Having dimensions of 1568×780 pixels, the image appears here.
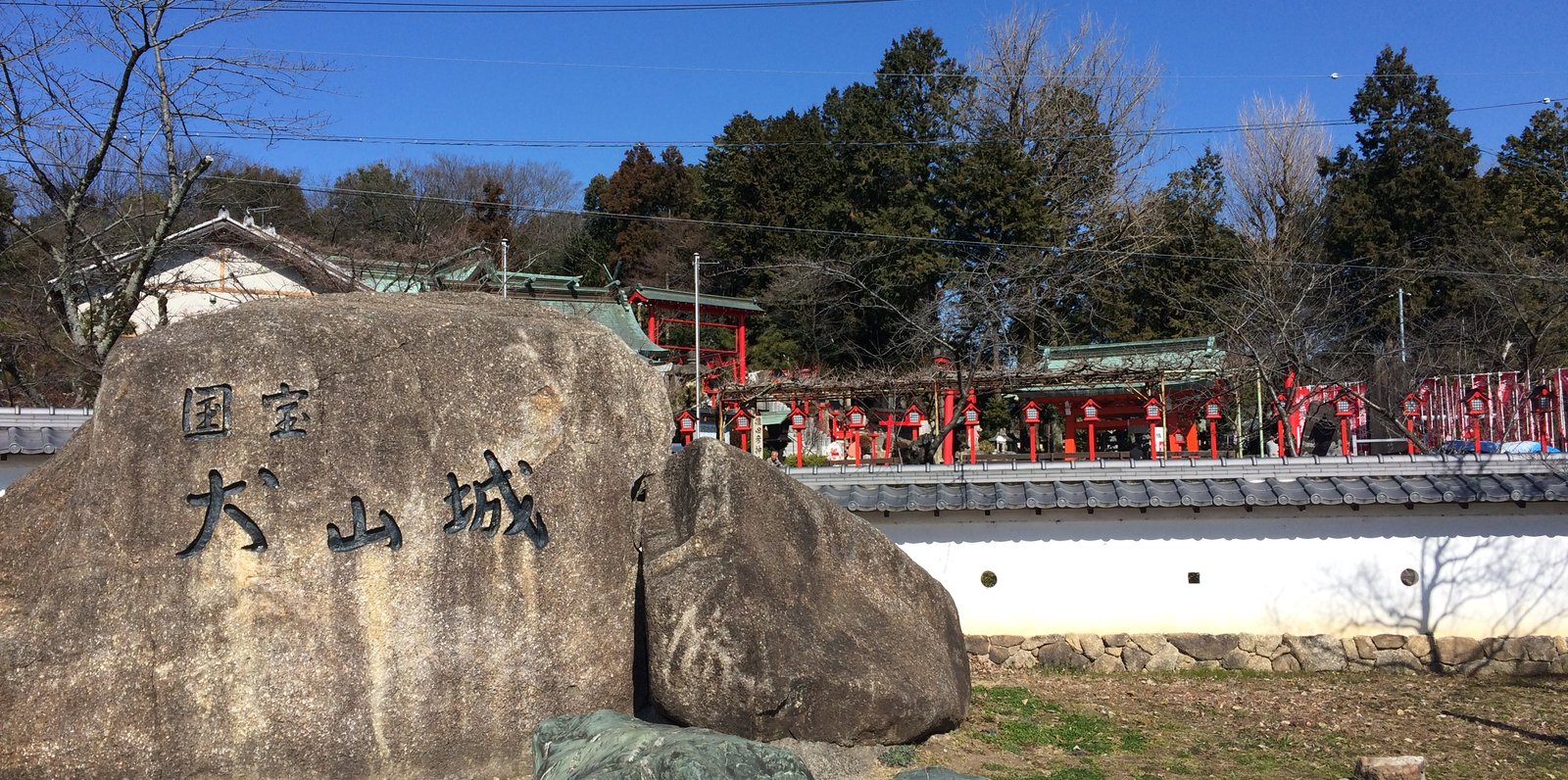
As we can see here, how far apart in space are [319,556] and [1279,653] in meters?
9.42

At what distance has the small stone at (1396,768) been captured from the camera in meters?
7.11

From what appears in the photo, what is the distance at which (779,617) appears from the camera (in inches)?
260

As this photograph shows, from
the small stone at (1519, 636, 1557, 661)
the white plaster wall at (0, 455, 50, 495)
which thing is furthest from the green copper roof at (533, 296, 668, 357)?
the small stone at (1519, 636, 1557, 661)

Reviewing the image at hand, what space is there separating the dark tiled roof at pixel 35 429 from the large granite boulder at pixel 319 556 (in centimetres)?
455

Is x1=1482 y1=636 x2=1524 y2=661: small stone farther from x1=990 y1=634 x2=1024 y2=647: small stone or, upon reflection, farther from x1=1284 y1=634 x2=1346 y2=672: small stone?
x1=990 y1=634 x2=1024 y2=647: small stone

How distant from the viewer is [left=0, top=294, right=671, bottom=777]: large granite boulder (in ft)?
20.6

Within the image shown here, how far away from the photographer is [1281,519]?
11.5m

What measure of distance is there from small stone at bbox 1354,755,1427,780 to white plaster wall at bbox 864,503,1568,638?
432cm

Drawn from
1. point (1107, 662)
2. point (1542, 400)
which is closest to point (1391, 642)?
point (1107, 662)

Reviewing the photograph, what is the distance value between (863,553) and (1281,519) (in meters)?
6.07

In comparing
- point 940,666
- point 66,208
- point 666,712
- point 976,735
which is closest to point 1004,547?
point 976,735

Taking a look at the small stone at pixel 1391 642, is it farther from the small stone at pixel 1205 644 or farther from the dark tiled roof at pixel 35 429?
the dark tiled roof at pixel 35 429

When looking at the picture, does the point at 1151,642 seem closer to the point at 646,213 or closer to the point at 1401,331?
the point at 1401,331

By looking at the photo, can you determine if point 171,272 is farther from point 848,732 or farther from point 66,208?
point 848,732
